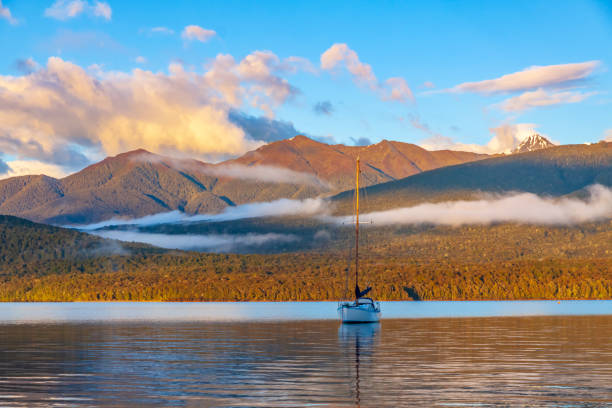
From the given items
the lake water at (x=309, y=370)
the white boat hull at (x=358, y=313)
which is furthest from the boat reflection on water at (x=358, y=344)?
the white boat hull at (x=358, y=313)

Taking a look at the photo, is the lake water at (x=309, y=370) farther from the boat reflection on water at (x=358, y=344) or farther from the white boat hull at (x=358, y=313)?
the white boat hull at (x=358, y=313)

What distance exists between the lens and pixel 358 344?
73188 millimetres

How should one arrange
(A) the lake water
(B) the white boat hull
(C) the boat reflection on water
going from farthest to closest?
(B) the white boat hull < (C) the boat reflection on water < (A) the lake water

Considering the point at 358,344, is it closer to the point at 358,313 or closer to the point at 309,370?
the point at 309,370

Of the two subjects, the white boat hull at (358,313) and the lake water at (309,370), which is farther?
the white boat hull at (358,313)

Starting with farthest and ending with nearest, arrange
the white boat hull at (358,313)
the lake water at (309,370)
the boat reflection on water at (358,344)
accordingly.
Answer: the white boat hull at (358,313)
the boat reflection on water at (358,344)
the lake water at (309,370)

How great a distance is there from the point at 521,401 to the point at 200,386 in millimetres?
15863

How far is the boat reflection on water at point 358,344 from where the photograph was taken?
5144 cm

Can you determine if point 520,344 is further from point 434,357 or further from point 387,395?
point 387,395

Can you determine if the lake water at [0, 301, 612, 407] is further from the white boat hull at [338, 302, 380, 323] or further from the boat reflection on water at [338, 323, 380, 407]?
the white boat hull at [338, 302, 380, 323]

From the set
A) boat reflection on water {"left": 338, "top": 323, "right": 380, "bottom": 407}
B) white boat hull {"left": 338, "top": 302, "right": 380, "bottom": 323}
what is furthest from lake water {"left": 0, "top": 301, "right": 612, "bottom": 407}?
white boat hull {"left": 338, "top": 302, "right": 380, "bottom": 323}

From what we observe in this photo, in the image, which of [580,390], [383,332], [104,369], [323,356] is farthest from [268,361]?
[383,332]

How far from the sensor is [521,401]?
125ft

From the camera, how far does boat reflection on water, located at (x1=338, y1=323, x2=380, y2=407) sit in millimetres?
51438
